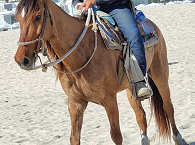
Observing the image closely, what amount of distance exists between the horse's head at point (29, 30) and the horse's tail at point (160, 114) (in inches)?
95.0

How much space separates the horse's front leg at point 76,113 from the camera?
3979 millimetres

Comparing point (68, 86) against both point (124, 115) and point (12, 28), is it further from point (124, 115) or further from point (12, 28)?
point (12, 28)

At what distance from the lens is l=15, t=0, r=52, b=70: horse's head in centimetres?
317

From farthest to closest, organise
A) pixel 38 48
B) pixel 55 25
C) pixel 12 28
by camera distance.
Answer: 1. pixel 12 28
2. pixel 55 25
3. pixel 38 48

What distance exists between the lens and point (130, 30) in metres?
4.27

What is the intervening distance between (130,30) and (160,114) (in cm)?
159

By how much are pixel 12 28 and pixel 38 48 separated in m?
25.5

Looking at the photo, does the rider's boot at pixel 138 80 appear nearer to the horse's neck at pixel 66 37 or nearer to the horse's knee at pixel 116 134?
the horse's knee at pixel 116 134

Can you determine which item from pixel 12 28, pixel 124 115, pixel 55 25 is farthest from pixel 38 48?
pixel 12 28

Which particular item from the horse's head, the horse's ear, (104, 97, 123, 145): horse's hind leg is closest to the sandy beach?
(104, 97, 123, 145): horse's hind leg

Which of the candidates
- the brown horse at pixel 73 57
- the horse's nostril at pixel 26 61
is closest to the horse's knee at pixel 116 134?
the brown horse at pixel 73 57

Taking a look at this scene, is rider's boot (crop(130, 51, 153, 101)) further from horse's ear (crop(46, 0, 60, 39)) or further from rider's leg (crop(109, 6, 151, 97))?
horse's ear (crop(46, 0, 60, 39))

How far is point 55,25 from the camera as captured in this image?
356 cm

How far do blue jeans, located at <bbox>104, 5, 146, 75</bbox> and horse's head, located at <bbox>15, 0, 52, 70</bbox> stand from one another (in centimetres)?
122
